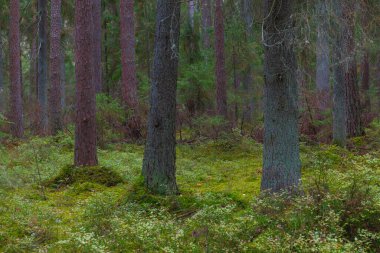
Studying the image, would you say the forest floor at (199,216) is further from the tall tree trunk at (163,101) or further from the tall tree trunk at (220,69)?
the tall tree trunk at (220,69)

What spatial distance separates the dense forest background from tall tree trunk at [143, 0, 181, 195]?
0.02 m

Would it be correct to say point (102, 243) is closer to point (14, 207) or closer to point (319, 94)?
point (14, 207)

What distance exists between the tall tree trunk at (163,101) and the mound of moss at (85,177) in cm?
222

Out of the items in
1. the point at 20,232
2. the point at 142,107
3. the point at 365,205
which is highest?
the point at 142,107

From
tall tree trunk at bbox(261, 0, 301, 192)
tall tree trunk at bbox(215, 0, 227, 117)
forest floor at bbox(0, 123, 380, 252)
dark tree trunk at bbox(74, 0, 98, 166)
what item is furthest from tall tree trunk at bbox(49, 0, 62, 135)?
tall tree trunk at bbox(261, 0, 301, 192)

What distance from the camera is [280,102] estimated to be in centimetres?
719

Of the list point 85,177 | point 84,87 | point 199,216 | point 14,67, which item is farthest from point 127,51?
point 199,216

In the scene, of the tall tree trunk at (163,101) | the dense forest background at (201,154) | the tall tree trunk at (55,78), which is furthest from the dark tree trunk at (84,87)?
the tall tree trunk at (55,78)

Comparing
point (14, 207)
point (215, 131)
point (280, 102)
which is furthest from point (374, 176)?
point (215, 131)

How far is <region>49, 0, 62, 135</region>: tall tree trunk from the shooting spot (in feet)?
57.9

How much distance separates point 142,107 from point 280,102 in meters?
10.1

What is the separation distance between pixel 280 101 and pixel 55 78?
1283cm

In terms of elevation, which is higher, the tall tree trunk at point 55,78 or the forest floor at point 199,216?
the tall tree trunk at point 55,78

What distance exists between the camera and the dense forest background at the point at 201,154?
5.66 metres
